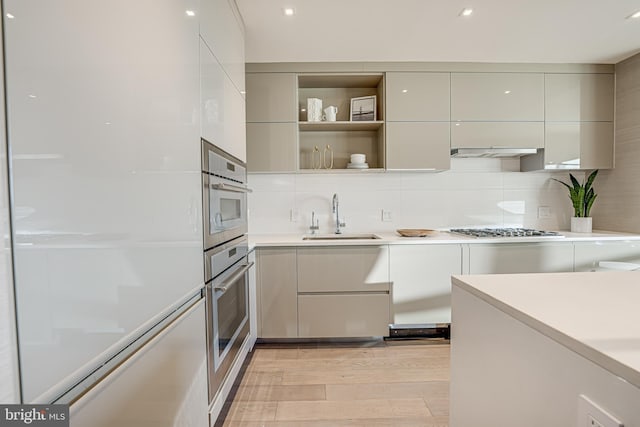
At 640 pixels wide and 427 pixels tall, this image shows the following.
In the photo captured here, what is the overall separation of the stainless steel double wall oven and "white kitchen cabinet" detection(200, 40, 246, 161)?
69mm

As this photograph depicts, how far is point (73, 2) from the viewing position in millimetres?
599

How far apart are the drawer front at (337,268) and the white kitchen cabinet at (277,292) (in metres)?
0.09

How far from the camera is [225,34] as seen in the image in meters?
1.63

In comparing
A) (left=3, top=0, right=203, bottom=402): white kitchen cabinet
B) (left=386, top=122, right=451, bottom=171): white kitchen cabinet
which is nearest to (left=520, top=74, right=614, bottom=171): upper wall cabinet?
(left=386, top=122, right=451, bottom=171): white kitchen cabinet

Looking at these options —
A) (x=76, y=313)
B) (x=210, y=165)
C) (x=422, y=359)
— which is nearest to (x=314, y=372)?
(x=422, y=359)

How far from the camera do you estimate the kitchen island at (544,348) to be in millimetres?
509

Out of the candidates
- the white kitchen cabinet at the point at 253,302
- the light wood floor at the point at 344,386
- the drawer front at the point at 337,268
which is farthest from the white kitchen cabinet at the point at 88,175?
the drawer front at the point at 337,268

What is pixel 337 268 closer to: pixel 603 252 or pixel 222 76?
pixel 222 76

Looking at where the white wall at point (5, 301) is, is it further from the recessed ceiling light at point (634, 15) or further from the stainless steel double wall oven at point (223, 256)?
the recessed ceiling light at point (634, 15)

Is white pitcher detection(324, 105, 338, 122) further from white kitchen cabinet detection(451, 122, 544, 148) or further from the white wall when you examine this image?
the white wall

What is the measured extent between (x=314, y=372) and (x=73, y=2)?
85.0 inches

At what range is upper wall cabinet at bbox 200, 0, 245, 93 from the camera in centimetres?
136

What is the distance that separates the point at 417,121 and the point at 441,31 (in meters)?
0.67

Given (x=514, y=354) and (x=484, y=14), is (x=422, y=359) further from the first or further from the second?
(x=484, y=14)
